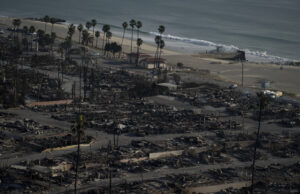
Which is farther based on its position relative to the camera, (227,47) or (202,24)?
(202,24)

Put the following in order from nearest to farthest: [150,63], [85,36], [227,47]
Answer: [150,63], [85,36], [227,47]

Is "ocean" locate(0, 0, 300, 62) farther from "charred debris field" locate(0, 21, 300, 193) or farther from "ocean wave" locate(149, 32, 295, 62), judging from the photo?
"charred debris field" locate(0, 21, 300, 193)

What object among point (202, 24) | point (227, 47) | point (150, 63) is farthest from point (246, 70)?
point (202, 24)

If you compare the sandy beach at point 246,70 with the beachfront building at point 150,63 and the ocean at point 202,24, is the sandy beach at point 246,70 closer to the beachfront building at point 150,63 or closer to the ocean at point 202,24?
the beachfront building at point 150,63

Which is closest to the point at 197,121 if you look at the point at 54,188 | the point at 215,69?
the point at 54,188

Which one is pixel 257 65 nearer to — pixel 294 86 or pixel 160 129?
pixel 294 86

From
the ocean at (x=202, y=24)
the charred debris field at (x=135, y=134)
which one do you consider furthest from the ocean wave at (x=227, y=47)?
the charred debris field at (x=135, y=134)

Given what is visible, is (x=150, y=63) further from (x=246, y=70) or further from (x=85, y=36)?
(x=246, y=70)
